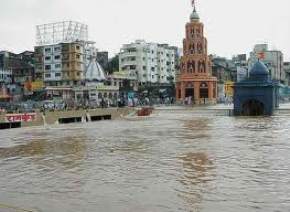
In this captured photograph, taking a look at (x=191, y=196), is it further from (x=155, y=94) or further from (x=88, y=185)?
(x=155, y=94)

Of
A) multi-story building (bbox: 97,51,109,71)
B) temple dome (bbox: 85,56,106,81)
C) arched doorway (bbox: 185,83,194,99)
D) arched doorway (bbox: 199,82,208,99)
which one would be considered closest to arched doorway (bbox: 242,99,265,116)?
temple dome (bbox: 85,56,106,81)

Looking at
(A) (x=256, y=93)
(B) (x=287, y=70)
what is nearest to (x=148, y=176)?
(A) (x=256, y=93)

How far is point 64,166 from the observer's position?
66.1 ft

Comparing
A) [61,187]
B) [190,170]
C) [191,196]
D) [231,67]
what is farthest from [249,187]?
[231,67]

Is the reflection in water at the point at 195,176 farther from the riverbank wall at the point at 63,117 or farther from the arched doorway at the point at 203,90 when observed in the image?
the arched doorway at the point at 203,90

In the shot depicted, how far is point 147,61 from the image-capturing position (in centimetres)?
12262

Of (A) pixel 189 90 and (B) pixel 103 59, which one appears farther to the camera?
(B) pixel 103 59

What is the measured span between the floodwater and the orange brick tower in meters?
79.6

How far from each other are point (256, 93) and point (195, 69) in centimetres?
4810

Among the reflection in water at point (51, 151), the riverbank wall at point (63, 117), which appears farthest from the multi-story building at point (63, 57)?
the reflection in water at point (51, 151)

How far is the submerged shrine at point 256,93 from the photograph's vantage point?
61.0 meters

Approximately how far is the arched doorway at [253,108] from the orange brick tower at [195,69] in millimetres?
42708

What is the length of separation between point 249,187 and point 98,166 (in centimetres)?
690

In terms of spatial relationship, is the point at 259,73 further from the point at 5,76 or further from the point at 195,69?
the point at 5,76
